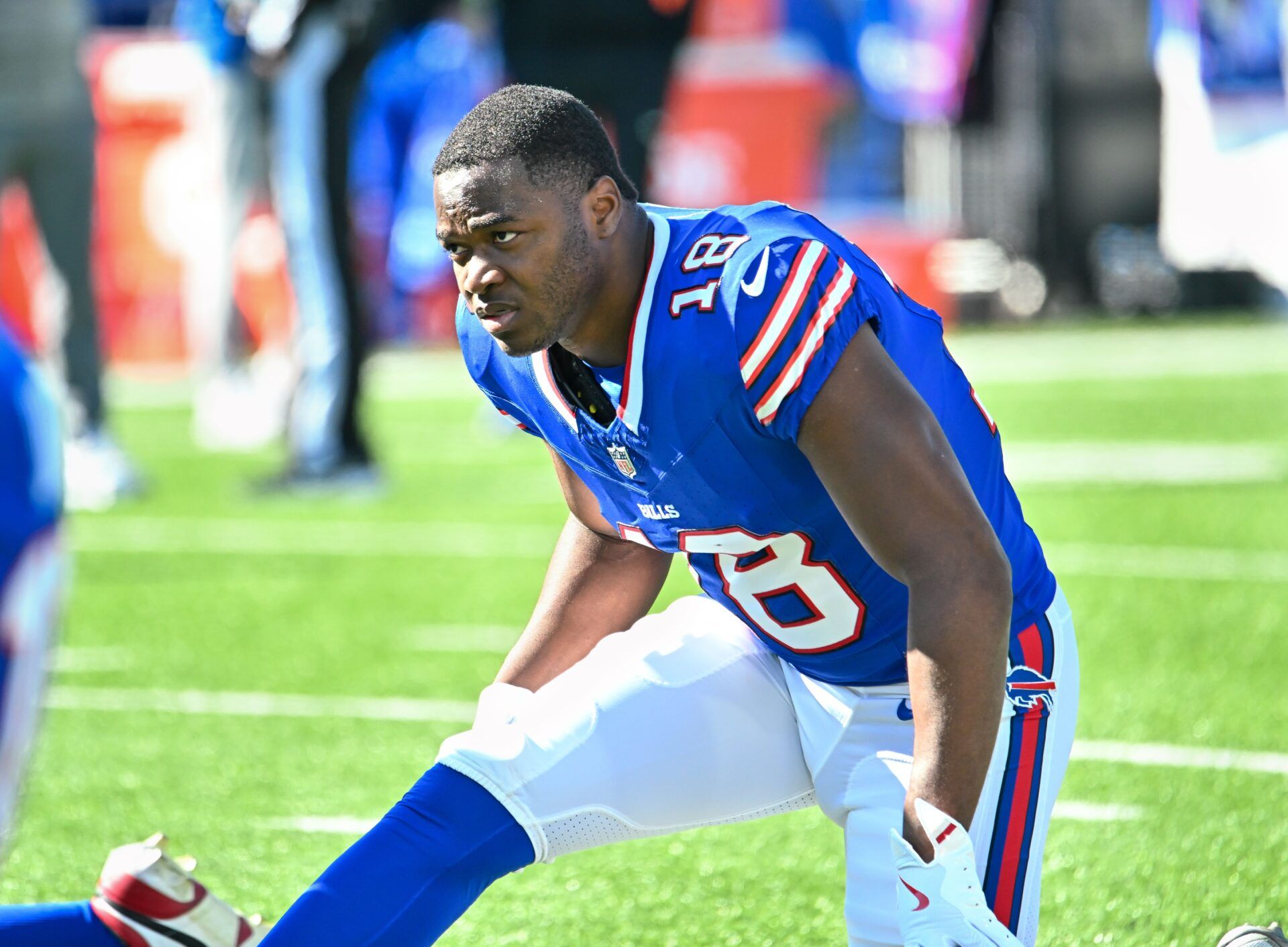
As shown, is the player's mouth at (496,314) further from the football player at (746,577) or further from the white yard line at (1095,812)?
the white yard line at (1095,812)

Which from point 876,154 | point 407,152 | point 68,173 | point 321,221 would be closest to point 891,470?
point 321,221

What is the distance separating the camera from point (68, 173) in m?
7.23

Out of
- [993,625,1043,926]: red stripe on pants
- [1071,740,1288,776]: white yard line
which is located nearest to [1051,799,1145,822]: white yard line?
[1071,740,1288,776]: white yard line

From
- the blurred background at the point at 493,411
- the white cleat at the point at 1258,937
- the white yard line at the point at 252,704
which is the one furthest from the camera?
the white yard line at the point at 252,704

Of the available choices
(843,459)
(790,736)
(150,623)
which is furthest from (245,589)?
(843,459)

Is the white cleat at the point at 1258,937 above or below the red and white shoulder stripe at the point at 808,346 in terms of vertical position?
below

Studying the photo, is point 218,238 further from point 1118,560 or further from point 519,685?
point 519,685

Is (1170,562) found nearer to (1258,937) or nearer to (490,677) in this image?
(490,677)

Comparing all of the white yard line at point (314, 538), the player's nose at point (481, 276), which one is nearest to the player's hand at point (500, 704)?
the player's nose at point (481, 276)

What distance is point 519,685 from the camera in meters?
2.63

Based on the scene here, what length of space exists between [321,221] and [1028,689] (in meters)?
5.29

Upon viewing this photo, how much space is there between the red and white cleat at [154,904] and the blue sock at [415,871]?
0.33m

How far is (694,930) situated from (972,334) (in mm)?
11288

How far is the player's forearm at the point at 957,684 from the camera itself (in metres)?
2.05
